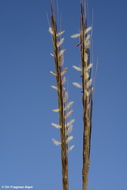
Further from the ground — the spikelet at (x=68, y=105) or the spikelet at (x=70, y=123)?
the spikelet at (x=68, y=105)

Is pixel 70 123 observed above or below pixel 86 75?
below

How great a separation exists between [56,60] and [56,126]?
22 cm

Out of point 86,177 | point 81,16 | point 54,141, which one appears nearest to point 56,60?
point 81,16

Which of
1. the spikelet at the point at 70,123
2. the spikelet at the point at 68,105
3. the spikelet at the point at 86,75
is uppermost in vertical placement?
the spikelet at the point at 86,75

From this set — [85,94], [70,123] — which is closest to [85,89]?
[85,94]

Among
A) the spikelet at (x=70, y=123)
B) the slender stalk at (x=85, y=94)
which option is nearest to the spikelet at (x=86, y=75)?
the slender stalk at (x=85, y=94)

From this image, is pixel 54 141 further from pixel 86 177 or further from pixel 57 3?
pixel 57 3

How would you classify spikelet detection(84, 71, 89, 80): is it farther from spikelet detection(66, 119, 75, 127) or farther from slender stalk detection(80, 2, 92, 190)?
spikelet detection(66, 119, 75, 127)

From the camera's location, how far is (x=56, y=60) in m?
0.64

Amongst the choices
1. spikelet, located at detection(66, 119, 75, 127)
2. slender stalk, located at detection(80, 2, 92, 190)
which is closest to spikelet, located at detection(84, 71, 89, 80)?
slender stalk, located at detection(80, 2, 92, 190)

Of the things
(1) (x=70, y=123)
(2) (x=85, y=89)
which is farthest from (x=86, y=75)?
(1) (x=70, y=123)

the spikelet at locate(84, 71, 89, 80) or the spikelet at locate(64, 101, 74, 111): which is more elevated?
the spikelet at locate(84, 71, 89, 80)

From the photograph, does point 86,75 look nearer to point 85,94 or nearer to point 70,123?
point 85,94

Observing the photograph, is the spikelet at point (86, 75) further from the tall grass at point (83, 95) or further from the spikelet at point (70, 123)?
the spikelet at point (70, 123)
